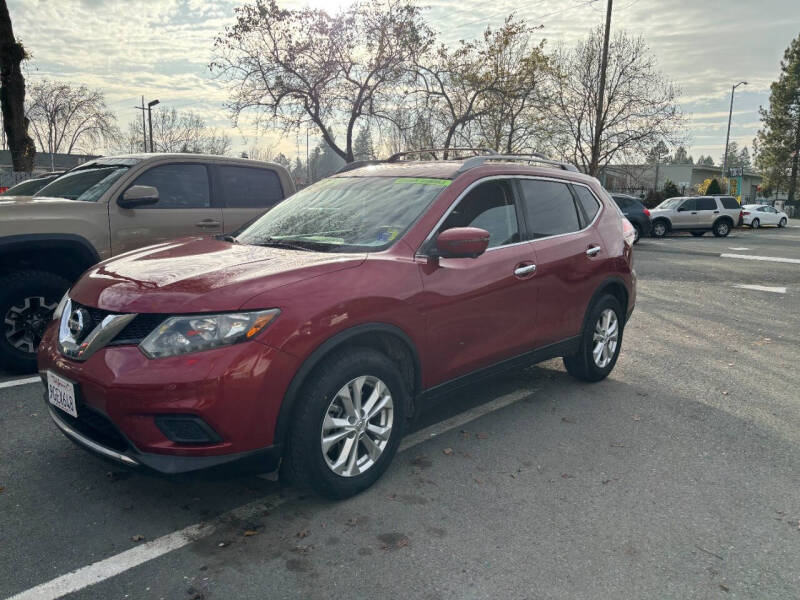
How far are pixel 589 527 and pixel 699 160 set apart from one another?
189664mm

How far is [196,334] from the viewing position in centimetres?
270

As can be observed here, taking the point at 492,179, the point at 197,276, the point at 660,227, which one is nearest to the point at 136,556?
the point at 197,276

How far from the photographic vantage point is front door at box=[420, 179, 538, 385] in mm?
3580

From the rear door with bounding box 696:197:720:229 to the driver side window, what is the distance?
26.3 metres

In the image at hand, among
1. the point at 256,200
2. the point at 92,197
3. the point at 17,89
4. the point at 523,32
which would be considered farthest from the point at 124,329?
the point at 523,32

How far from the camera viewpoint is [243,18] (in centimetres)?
2298

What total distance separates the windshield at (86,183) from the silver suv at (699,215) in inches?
996

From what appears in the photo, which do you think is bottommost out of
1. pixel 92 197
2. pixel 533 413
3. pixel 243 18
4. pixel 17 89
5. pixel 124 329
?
pixel 533 413

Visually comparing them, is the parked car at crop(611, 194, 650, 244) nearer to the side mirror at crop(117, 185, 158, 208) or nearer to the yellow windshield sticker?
the side mirror at crop(117, 185, 158, 208)

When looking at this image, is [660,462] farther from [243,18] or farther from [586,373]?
[243,18]

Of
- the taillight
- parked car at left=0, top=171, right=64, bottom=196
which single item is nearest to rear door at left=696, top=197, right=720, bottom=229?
the taillight

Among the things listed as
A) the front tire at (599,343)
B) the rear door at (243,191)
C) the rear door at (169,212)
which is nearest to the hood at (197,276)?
the rear door at (169,212)

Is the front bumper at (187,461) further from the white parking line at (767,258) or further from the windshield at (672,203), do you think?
the windshield at (672,203)

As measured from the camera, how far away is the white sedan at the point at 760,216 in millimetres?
34969
